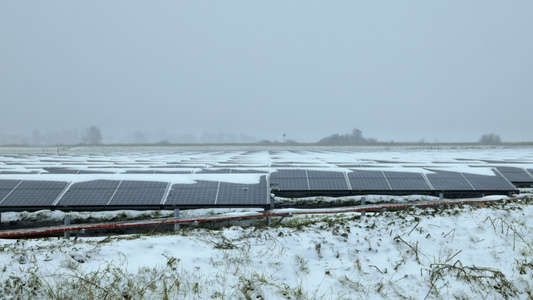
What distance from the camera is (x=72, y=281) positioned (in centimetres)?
659

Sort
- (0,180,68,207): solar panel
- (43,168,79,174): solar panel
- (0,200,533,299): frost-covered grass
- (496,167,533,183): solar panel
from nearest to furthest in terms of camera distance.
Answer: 1. (0,200,533,299): frost-covered grass
2. (0,180,68,207): solar panel
3. (496,167,533,183): solar panel
4. (43,168,79,174): solar panel

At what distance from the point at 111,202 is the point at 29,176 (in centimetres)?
660

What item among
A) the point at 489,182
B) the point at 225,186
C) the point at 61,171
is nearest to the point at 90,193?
the point at 225,186

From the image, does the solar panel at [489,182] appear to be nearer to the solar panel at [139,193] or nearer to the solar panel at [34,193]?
the solar panel at [139,193]

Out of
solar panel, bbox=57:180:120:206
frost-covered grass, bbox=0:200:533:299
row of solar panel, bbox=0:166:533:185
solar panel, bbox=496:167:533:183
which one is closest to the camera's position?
frost-covered grass, bbox=0:200:533:299

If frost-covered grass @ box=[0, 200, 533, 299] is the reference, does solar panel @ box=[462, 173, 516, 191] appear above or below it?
above

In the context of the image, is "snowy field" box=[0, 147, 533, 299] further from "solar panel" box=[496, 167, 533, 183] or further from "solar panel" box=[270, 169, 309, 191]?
"solar panel" box=[496, 167, 533, 183]

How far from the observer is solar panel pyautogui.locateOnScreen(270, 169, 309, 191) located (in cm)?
1781

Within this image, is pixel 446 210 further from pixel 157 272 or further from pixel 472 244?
pixel 157 272

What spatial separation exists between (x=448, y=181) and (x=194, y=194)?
1451cm

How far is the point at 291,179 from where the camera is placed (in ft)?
62.0

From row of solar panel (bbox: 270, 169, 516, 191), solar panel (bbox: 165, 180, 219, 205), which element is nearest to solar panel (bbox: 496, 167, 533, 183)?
row of solar panel (bbox: 270, 169, 516, 191)

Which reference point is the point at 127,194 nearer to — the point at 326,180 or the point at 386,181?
the point at 326,180

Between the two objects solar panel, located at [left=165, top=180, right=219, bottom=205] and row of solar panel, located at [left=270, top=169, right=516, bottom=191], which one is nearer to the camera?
solar panel, located at [left=165, top=180, right=219, bottom=205]
